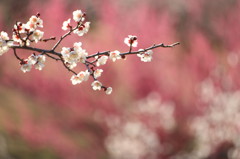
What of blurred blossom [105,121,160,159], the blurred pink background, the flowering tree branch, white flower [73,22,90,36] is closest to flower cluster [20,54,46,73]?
the flowering tree branch

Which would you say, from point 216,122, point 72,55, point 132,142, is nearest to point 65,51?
point 72,55

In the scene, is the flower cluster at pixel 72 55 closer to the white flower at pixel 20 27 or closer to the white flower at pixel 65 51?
the white flower at pixel 65 51

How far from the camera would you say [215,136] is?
4.25 meters

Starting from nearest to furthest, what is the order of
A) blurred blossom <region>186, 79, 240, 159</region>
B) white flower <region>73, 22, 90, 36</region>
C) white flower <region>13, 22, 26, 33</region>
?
white flower <region>13, 22, 26, 33</region> < white flower <region>73, 22, 90, 36</region> < blurred blossom <region>186, 79, 240, 159</region>

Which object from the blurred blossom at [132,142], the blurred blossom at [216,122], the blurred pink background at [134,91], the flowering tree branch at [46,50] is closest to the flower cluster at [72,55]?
the flowering tree branch at [46,50]

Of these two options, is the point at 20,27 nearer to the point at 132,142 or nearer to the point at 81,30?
the point at 81,30

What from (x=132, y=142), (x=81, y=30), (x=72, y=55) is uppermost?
(x=132, y=142)

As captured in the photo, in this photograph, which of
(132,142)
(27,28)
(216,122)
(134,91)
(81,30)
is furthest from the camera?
(216,122)

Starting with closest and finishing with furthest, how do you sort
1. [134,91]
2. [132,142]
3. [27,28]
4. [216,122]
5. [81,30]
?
[27,28], [81,30], [134,91], [132,142], [216,122]

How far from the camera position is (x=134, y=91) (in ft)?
12.4

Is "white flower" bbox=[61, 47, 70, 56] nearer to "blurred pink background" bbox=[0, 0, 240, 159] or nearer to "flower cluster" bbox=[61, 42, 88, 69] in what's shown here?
"flower cluster" bbox=[61, 42, 88, 69]

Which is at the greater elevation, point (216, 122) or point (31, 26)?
point (216, 122)

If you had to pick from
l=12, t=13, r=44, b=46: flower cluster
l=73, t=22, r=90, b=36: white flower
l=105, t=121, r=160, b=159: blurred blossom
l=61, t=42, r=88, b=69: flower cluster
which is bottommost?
l=61, t=42, r=88, b=69: flower cluster

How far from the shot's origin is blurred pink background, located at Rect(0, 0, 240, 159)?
331 centimetres
